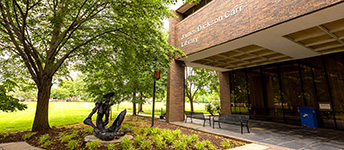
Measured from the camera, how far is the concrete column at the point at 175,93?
11766 mm

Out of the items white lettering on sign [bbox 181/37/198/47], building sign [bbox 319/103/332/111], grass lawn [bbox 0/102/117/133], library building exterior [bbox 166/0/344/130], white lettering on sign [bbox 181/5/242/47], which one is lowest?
grass lawn [bbox 0/102/117/133]

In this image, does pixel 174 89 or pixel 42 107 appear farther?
pixel 174 89

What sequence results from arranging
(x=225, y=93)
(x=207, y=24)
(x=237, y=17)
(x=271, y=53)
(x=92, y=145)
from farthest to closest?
(x=225, y=93) < (x=271, y=53) < (x=207, y=24) < (x=237, y=17) < (x=92, y=145)

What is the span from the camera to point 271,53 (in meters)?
9.95

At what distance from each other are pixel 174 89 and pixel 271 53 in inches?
284

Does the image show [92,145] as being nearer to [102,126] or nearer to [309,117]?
[102,126]

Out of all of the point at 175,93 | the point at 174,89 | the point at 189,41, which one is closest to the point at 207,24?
the point at 189,41

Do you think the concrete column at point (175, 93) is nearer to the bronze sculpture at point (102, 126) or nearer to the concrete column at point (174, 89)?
the concrete column at point (174, 89)

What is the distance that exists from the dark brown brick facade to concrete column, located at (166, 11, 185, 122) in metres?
1.57

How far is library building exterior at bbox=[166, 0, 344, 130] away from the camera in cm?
638

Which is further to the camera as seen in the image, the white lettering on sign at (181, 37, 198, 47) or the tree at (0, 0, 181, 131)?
the white lettering on sign at (181, 37, 198, 47)

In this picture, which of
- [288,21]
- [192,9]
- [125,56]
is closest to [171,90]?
[125,56]

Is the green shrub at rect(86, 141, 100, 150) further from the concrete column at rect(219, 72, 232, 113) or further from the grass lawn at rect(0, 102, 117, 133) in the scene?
the concrete column at rect(219, 72, 232, 113)

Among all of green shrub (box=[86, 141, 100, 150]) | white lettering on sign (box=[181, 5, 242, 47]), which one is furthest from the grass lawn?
white lettering on sign (box=[181, 5, 242, 47])
